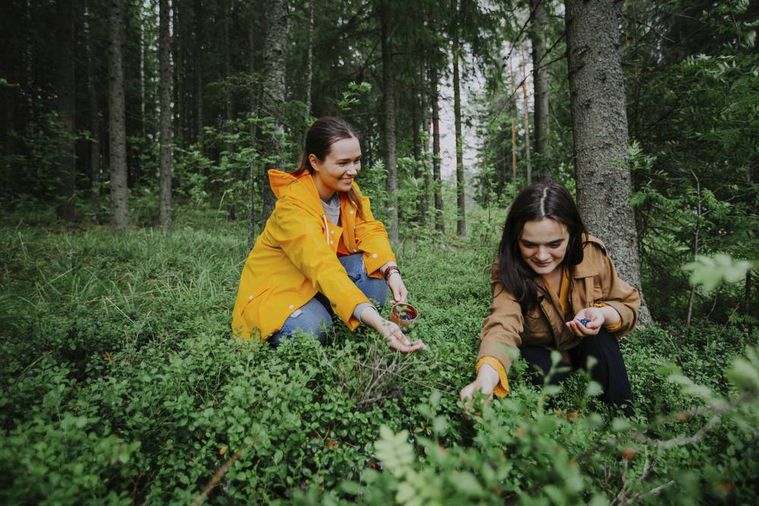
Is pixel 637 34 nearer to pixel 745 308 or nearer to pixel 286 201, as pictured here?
pixel 745 308

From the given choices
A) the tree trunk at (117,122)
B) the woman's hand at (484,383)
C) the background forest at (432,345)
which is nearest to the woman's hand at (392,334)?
the background forest at (432,345)

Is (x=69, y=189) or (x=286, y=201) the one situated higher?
(x=69, y=189)

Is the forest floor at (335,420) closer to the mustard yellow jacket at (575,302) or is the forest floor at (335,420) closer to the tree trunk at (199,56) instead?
the mustard yellow jacket at (575,302)

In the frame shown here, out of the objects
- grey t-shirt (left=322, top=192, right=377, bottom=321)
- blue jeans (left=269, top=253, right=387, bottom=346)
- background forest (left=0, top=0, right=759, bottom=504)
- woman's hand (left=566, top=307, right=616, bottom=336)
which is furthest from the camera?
grey t-shirt (left=322, top=192, right=377, bottom=321)

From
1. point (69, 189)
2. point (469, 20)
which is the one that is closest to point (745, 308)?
point (469, 20)

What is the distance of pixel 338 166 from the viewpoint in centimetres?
298

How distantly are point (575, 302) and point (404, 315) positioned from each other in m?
1.19

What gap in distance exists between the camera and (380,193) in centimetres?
753

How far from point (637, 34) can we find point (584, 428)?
18.4ft

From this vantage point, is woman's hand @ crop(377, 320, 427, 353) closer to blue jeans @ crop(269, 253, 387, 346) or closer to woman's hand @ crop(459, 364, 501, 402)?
woman's hand @ crop(459, 364, 501, 402)

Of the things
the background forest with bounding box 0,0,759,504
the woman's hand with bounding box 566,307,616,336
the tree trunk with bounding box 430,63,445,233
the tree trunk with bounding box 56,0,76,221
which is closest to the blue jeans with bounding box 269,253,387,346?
the background forest with bounding box 0,0,759,504

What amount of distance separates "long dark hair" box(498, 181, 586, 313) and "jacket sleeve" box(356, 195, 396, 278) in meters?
1.08

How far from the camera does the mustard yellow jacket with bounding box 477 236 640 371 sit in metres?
2.46

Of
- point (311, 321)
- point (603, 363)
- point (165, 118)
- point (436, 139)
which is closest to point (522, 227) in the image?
point (603, 363)
